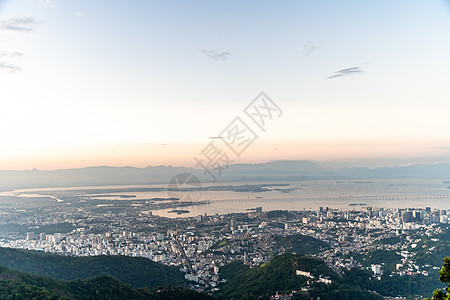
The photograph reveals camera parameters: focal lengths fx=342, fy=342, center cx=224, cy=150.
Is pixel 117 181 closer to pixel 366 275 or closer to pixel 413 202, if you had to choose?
pixel 413 202

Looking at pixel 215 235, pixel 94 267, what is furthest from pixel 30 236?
pixel 215 235

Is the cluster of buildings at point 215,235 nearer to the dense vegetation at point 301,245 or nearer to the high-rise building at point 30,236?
the high-rise building at point 30,236

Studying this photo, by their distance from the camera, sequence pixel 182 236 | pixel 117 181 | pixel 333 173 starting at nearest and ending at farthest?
pixel 182 236, pixel 117 181, pixel 333 173

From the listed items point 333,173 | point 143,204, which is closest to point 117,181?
point 143,204

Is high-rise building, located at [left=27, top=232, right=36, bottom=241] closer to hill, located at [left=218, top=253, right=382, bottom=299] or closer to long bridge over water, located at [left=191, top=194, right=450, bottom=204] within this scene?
hill, located at [left=218, top=253, right=382, bottom=299]

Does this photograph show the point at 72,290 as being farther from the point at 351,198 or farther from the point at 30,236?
the point at 351,198

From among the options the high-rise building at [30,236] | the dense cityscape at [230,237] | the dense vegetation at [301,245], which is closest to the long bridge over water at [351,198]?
the dense cityscape at [230,237]
